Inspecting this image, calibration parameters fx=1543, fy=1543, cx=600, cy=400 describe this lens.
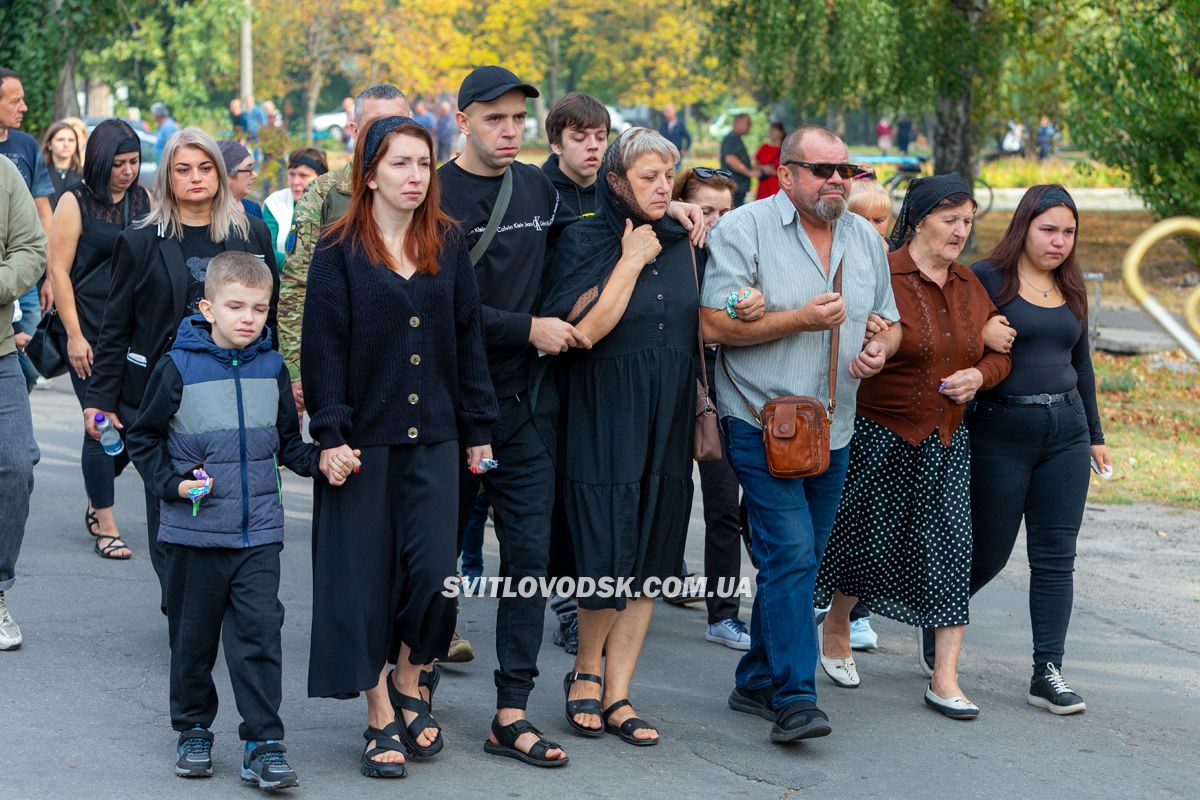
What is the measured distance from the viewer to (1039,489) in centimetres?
597

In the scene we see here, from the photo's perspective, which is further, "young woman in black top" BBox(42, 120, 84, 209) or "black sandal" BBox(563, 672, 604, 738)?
"young woman in black top" BBox(42, 120, 84, 209)

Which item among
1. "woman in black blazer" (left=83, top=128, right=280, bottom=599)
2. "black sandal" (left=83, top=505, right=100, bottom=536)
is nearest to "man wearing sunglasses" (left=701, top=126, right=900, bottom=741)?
"woman in black blazer" (left=83, top=128, right=280, bottom=599)

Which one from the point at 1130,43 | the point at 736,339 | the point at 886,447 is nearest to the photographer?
the point at 736,339

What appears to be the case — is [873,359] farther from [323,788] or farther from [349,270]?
[323,788]

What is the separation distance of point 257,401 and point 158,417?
306 mm

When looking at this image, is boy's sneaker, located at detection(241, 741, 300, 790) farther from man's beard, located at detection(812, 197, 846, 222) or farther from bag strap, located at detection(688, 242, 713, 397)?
man's beard, located at detection(812, 197, 846, 222)

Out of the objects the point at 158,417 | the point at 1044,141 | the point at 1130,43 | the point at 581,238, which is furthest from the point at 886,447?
the point at 1044,141

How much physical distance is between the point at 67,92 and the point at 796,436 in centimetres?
1574

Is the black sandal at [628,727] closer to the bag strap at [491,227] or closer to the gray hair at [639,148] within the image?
the bag strap at [491,227]

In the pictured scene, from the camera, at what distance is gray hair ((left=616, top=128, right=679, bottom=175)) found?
205 inches

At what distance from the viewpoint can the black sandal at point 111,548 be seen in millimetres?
7652

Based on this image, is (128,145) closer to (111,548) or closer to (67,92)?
(111,548)

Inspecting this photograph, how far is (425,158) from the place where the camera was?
486cm

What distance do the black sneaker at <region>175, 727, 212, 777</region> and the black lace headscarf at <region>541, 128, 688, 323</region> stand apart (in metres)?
1.79
